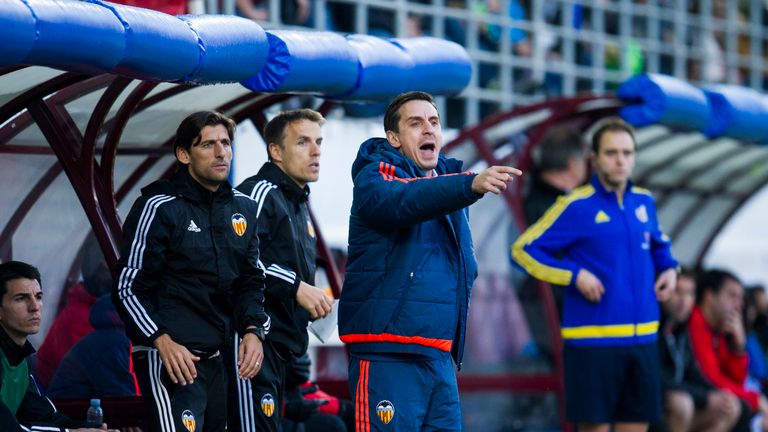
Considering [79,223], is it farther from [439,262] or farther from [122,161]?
[439,262]

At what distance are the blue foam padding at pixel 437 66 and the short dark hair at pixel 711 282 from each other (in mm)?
3266

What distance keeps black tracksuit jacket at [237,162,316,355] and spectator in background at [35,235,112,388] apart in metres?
0.74

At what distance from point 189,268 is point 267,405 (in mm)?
770

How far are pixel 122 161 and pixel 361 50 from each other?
4.28 ft

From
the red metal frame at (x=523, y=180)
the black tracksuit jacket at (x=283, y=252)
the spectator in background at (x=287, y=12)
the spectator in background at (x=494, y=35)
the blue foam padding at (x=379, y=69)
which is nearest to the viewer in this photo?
the black tracksuit jacket at (x=283, y=252)

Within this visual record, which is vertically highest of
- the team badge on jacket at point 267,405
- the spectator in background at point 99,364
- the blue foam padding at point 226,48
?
the blue foam padding at point 226,48

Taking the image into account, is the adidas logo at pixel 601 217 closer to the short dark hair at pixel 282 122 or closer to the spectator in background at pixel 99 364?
the short dark hair at pixel 282 122

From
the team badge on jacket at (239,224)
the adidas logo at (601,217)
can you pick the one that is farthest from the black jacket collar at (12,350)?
the adidas logo at (601,217)

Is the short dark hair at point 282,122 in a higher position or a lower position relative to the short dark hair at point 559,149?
lower

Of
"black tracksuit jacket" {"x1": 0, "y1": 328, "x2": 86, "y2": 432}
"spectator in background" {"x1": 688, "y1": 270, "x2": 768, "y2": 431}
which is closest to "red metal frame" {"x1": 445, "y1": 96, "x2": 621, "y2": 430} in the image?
"spectator in background" {"x1": 688, "y1": 270, "x2": 768, "y2": 431}

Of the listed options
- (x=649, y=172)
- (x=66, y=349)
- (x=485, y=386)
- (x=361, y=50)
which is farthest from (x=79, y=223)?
(x=649, y=172)

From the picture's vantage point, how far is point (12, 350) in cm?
638

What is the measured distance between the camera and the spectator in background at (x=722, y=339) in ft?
36.9

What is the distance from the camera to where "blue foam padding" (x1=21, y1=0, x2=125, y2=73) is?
5488mm
